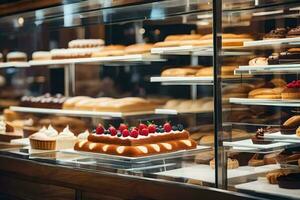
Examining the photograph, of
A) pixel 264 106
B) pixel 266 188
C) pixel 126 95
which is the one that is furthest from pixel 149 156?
pixel 126 95

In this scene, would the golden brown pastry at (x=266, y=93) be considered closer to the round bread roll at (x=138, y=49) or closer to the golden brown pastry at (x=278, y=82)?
the golden brown pastry at (x=278, y=82)

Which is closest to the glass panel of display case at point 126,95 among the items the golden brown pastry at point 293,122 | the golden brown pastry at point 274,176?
the golden brown pastry at point 274,176

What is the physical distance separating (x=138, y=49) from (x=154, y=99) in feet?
1.46

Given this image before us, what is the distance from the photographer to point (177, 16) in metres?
4.12

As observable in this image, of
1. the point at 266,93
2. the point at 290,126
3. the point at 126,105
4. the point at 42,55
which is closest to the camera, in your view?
the point at 290,126

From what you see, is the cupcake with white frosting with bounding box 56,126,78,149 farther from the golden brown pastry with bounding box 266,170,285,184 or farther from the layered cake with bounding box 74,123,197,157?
the golden brown pastry with bounding box 266,170,285,184

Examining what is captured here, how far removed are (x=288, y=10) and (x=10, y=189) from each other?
8.35 ft

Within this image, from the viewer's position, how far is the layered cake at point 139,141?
3580mm

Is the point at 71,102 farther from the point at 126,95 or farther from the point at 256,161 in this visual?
the point at 256,161

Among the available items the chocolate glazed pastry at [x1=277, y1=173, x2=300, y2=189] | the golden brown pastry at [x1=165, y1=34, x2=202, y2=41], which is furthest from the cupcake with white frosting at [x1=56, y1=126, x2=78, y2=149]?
the chocolate glazed pastry at [x1=277, y1=173, x2=300, y2=189]

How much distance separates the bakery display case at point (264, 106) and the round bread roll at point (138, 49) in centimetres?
96

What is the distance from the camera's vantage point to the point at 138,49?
13.8 feet

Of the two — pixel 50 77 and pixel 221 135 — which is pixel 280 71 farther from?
pixel 50 77

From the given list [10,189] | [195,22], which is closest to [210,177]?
[195,22]
